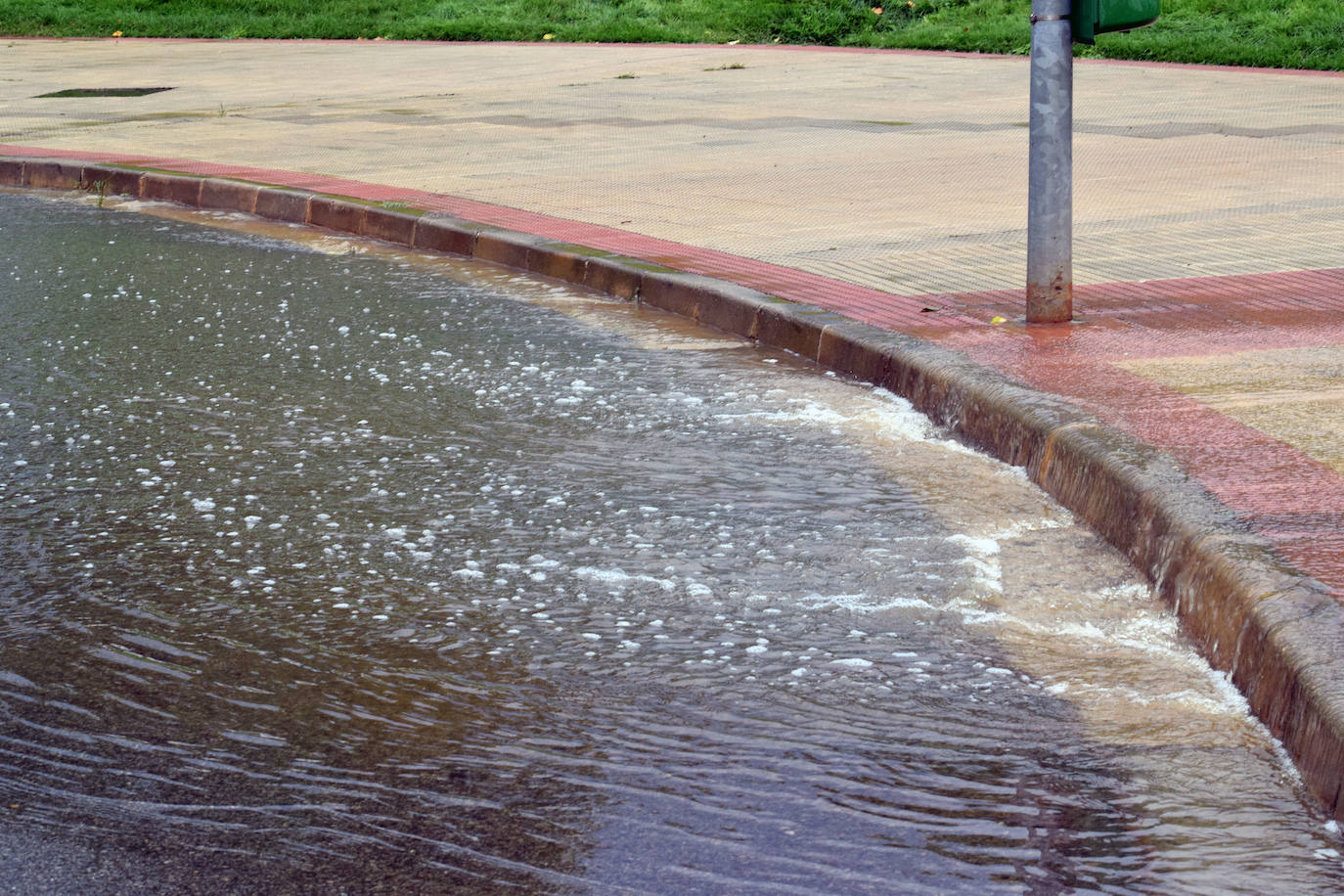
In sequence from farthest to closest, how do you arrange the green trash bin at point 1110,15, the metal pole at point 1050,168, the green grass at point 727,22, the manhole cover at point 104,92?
the green grass at point 727,22
the manhole cover at point 104,92
the metal pole at point 1050,168
the green trash bin at point 1110,15

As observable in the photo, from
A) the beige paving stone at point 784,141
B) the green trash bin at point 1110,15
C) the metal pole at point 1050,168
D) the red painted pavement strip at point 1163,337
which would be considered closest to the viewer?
the red painted pavement strip at point 1163,337

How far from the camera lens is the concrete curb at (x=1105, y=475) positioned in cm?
296

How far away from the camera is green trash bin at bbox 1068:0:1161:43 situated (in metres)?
5.55

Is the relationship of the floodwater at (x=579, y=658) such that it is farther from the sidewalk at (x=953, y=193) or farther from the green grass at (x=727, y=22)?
the green grass at (x=727, y=22)

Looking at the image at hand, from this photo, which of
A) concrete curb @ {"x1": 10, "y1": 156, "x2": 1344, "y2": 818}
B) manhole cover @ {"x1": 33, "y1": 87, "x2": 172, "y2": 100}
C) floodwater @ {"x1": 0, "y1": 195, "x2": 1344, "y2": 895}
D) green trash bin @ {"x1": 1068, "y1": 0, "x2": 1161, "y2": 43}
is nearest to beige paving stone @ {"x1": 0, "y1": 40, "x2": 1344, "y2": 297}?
manhole cover @ {"x1": 33, "y1": 87, "x2": 172, "y2": 100}

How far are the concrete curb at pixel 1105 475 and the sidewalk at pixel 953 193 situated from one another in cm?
1

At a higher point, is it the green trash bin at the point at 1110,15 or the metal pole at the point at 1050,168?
the green trash bin at the point at 1110,15

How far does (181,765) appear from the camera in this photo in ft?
9.51

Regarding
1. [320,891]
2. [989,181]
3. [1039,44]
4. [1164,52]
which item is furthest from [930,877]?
[1164,52]

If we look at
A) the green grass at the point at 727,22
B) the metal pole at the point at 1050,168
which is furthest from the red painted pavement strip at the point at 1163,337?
the green grass at the point at 727,22

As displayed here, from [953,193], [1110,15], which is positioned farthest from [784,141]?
[1110,15]

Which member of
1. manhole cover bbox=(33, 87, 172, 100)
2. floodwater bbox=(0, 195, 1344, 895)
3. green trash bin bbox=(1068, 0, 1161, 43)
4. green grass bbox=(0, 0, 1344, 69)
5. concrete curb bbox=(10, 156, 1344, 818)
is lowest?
floodwater bbox=(0, 195, 1344, 895)

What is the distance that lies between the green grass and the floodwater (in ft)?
44.5

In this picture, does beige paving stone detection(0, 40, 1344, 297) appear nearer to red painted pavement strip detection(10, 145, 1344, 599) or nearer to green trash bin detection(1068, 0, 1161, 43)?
red painted pavement strip detection(10, 145, 1344, 599)
